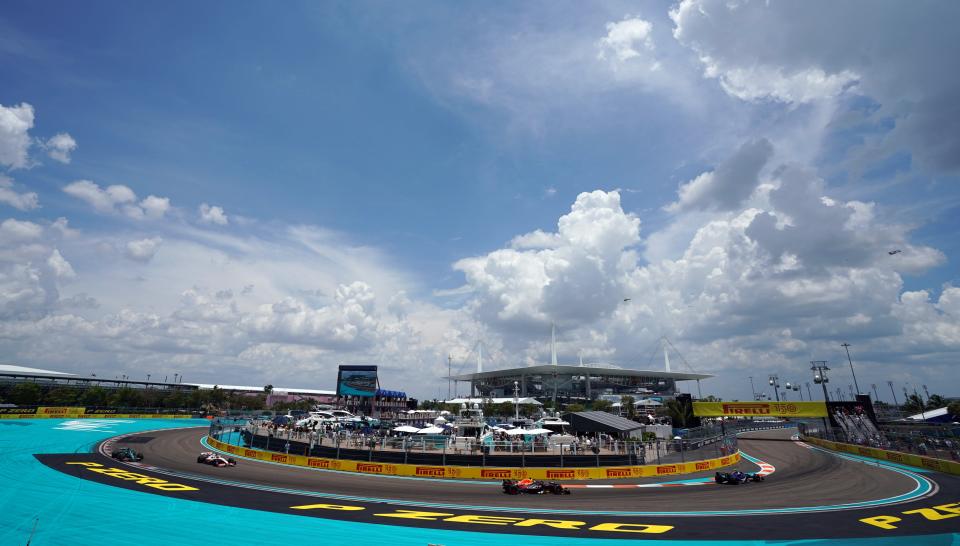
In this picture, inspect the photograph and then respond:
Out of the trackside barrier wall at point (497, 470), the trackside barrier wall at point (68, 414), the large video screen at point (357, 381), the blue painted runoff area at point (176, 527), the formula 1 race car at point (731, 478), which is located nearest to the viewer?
the blue painted runoff area at point (176, 527)

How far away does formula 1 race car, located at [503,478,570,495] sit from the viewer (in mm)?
26359

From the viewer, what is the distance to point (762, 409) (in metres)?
61.6

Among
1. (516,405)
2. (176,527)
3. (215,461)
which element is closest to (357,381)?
(516,405)

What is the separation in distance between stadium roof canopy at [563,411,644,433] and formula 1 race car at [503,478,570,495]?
16.6 m

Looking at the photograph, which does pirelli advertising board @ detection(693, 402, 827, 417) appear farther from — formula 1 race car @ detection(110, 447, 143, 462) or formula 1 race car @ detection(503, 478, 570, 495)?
formula 1 race car @ detection(110, 447, 143, 462)

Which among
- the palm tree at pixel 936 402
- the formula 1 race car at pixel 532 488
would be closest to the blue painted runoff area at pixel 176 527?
the formula 1 race car at pixel 532 488

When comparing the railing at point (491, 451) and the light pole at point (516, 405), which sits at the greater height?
the light pole at point (516, 405)

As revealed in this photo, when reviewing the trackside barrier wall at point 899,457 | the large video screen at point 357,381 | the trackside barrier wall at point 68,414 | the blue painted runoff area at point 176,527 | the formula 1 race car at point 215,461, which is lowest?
the blue painted runoff area at point 176,527

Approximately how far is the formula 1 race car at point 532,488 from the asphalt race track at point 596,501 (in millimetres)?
717

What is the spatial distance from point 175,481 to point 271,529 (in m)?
13.5

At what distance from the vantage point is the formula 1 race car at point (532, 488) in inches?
1038

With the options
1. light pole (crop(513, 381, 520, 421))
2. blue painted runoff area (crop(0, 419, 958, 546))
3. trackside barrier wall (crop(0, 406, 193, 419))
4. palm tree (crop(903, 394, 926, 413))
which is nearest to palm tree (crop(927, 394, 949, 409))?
palm tree (crop(903, 394, 926, 413))

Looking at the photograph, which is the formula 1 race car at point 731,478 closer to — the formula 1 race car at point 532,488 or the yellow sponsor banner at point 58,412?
the formula 1 race car at point 532,488

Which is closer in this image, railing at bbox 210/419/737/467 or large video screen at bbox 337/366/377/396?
railing at bbox 210/419/737/467
